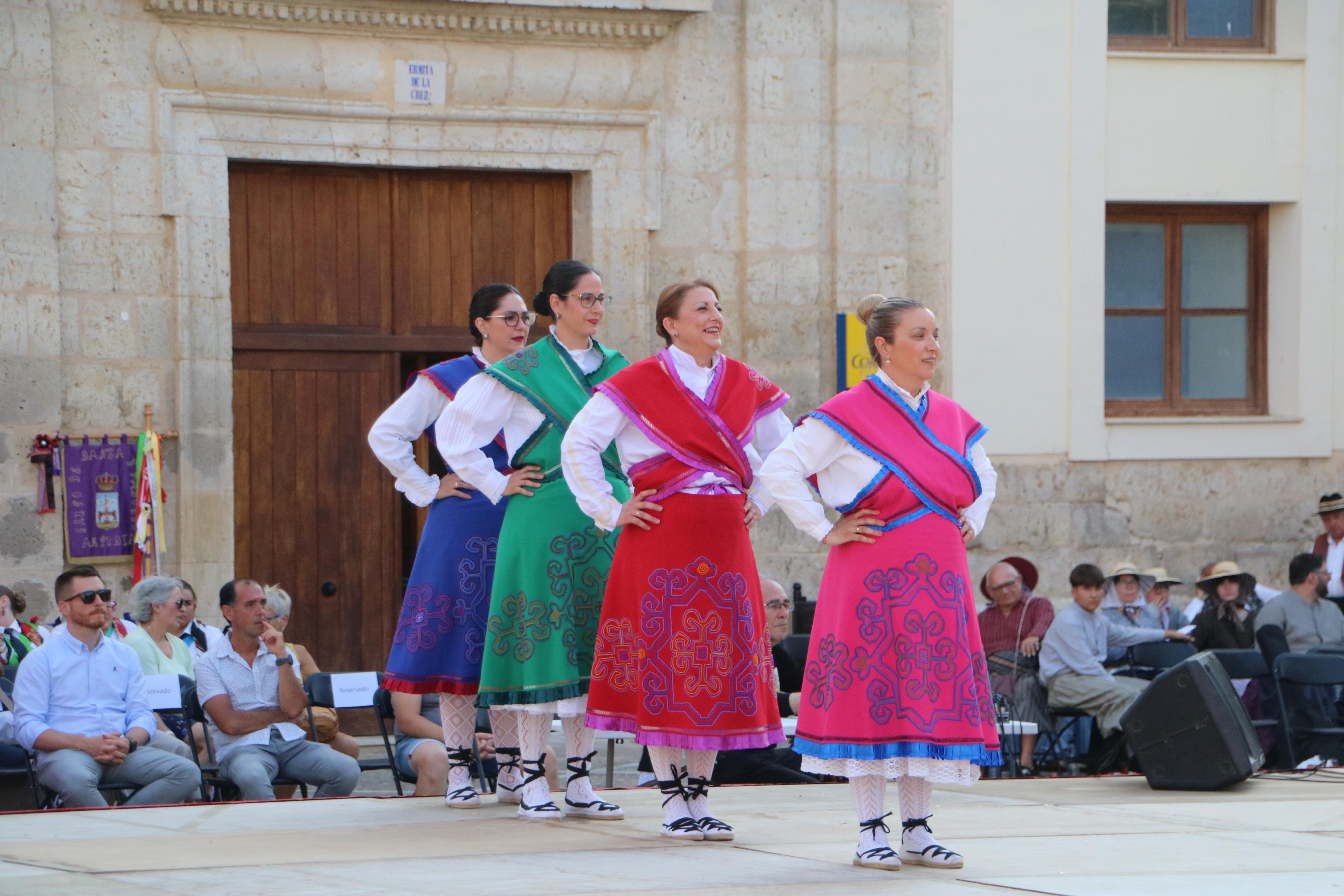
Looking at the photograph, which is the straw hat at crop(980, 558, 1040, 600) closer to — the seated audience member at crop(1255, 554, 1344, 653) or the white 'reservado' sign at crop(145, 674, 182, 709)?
the seated audience member at crop(1255, 554, 1344, 653)

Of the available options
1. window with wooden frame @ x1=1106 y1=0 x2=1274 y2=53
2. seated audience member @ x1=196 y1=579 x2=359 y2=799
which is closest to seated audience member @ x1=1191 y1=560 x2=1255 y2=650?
window with wooden frame @ x1=1106 y1=0 x2=1274 y2=53

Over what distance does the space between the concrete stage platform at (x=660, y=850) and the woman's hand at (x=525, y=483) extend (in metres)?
1.07

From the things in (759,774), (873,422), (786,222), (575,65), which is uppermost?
(575,65)

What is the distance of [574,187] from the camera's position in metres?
11.9

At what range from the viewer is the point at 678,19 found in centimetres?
1170

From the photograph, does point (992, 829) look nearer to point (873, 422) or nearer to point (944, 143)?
point (873, 422)

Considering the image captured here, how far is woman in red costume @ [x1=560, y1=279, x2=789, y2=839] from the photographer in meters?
5.62

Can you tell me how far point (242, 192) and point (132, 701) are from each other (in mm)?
4609

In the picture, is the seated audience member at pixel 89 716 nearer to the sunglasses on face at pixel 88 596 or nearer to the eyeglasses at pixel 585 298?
the sunglasses on face at pixel 88 596

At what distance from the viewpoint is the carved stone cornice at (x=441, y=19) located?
10859mm

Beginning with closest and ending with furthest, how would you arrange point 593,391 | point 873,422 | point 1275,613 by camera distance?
point 873,422 < point 593,391 < point 1275,613

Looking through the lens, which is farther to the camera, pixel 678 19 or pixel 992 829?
pixel 678 19

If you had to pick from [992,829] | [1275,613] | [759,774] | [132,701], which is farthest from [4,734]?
[1275,613]

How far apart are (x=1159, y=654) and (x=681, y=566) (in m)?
5.44
